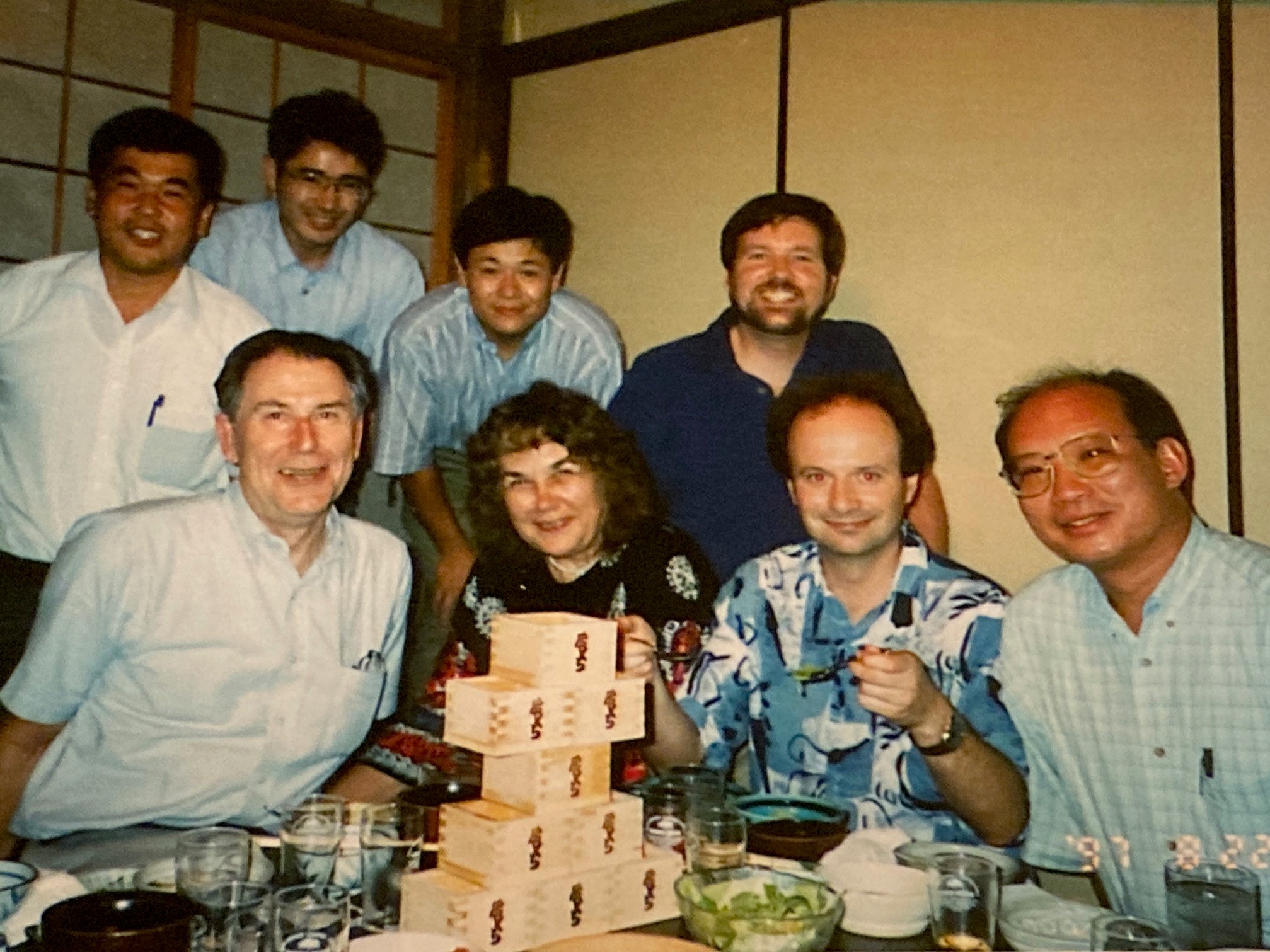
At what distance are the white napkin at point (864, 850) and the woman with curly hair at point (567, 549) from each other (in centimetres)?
96

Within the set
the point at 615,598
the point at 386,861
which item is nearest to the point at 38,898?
the point at 386,861

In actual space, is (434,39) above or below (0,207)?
above

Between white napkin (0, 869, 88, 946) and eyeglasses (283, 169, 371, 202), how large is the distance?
81.1 inches

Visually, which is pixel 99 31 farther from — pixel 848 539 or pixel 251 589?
pixel 848 539

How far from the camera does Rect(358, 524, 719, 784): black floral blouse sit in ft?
8.02

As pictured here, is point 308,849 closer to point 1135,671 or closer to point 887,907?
point 887,907

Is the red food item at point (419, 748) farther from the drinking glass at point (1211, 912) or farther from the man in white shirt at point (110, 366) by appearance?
the drinking glass at point (1211, 912)

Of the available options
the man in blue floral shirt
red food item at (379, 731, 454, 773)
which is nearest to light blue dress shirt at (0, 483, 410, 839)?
red food item at (379, 731, 454, 773)

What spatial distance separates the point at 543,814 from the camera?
126 cm

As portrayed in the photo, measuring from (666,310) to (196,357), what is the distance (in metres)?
1.23

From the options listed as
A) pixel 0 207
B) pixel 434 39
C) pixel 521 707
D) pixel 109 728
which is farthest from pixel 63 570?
pixel 434 39

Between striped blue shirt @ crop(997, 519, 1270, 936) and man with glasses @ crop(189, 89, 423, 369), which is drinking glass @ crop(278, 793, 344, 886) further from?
man with glasses @ crop(189, 89, 423, 369)

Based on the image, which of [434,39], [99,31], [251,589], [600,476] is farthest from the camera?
[434,39]

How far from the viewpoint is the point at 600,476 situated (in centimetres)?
249
